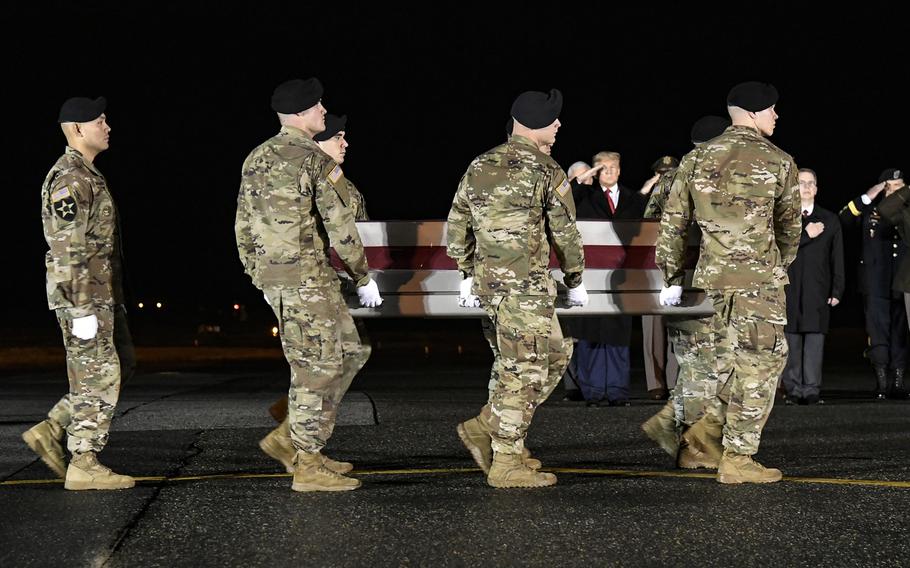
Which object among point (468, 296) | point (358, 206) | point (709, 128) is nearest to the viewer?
point (468, 296)

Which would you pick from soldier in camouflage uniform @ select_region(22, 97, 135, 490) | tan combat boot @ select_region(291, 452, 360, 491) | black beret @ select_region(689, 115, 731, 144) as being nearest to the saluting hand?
black beret @ select_region(689, 115, 731, 144)

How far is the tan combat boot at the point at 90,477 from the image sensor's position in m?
6.22

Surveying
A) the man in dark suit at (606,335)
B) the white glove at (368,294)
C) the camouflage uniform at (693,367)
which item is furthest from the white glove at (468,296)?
the man in dark suit at (606,335)

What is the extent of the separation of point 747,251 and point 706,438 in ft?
3.41

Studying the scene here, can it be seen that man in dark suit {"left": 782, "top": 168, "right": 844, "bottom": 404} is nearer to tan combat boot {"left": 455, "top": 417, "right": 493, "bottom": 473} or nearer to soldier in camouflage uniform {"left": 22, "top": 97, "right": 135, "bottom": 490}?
tan combat boot {"left": 455, "top": 417, "right": 493, "bottom": 473}

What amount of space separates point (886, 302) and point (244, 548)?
27.2 feet

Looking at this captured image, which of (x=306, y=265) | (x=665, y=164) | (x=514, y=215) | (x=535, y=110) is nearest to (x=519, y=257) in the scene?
(x=514, y=215)

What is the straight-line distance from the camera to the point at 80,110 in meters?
6.64

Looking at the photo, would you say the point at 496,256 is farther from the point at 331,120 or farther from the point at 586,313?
the point at 331,120

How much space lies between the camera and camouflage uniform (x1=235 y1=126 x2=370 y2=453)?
620 cm

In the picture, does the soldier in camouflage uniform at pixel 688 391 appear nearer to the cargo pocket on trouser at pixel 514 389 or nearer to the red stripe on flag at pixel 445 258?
the red stripe on flag at pixel 445 258

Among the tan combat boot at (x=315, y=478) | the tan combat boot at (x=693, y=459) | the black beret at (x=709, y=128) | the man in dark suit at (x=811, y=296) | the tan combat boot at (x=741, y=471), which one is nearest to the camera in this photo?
the tan combat boot at (x=315, y=478)

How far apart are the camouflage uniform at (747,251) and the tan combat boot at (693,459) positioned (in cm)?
50

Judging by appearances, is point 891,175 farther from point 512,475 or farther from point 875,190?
point 512,475
